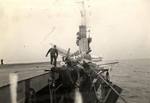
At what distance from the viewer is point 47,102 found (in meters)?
27.7

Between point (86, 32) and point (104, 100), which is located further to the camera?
point (86, 32)

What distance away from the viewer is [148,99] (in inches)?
2002

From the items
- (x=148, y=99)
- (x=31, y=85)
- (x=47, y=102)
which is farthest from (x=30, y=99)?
(x=148, y=99)

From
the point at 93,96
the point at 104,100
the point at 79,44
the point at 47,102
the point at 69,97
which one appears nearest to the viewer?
the point at 47,102

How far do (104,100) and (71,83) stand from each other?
28.3ft

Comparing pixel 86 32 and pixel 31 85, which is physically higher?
pixel 86 32

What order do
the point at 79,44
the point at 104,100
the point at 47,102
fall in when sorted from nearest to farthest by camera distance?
1. the point at 47,102
2. the point at 104,100
3. the point at 79,44

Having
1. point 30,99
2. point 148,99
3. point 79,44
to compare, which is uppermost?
point 79,44

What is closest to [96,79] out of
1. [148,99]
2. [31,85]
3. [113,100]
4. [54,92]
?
[113,100]

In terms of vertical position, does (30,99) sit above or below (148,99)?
above

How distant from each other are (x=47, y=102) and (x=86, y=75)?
11976mm

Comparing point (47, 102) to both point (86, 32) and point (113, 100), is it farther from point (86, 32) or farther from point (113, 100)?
point (86, 32)

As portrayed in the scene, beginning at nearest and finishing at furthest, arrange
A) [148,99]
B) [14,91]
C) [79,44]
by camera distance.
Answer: [14,91] → [148,99] → [79,44]

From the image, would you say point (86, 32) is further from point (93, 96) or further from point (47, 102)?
point (47, 102)
